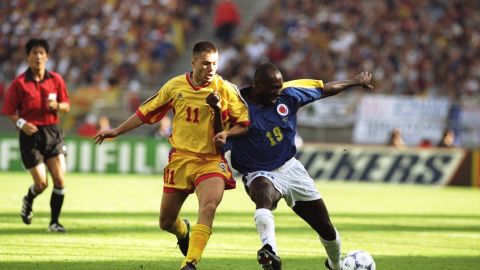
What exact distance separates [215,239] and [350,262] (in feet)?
14.2

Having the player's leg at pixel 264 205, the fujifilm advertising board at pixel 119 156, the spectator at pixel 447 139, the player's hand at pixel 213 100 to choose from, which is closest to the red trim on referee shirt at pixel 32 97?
the player's hand at pixel 213 100

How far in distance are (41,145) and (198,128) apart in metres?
4.81

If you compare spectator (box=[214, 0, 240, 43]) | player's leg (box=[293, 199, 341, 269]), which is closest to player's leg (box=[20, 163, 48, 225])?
player's leg (box=[293, 199, 341, 269])

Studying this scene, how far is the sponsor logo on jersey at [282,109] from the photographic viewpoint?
9.93 metres

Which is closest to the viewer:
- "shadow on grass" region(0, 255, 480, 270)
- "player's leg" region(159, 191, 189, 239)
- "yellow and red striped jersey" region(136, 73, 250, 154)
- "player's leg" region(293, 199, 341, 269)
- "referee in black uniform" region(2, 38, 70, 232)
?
"player's leg" region(293, 199, 341, 269)

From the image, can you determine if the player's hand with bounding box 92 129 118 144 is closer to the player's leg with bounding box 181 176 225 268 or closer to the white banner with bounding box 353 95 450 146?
the player's leg with bounding box 181 176 225 268

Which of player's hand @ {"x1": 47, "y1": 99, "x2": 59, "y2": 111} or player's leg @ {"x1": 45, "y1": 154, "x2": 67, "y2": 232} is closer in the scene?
player's hand @ {"x1": 47, "y1": 99, "x2": 59, "y2": 111}

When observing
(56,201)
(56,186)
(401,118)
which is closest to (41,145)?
(56,186)

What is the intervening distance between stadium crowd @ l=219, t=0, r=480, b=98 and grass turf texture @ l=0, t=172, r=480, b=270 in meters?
6.70

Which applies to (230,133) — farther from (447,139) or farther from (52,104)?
(447,139)

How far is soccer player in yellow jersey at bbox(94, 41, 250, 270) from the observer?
31.9ft

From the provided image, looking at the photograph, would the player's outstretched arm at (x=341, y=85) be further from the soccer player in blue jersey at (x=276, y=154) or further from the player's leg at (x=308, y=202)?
the player's leg at (x=308, y=202)

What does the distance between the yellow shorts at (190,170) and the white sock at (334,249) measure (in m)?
1.09

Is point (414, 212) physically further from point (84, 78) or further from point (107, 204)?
point (84, 78)
